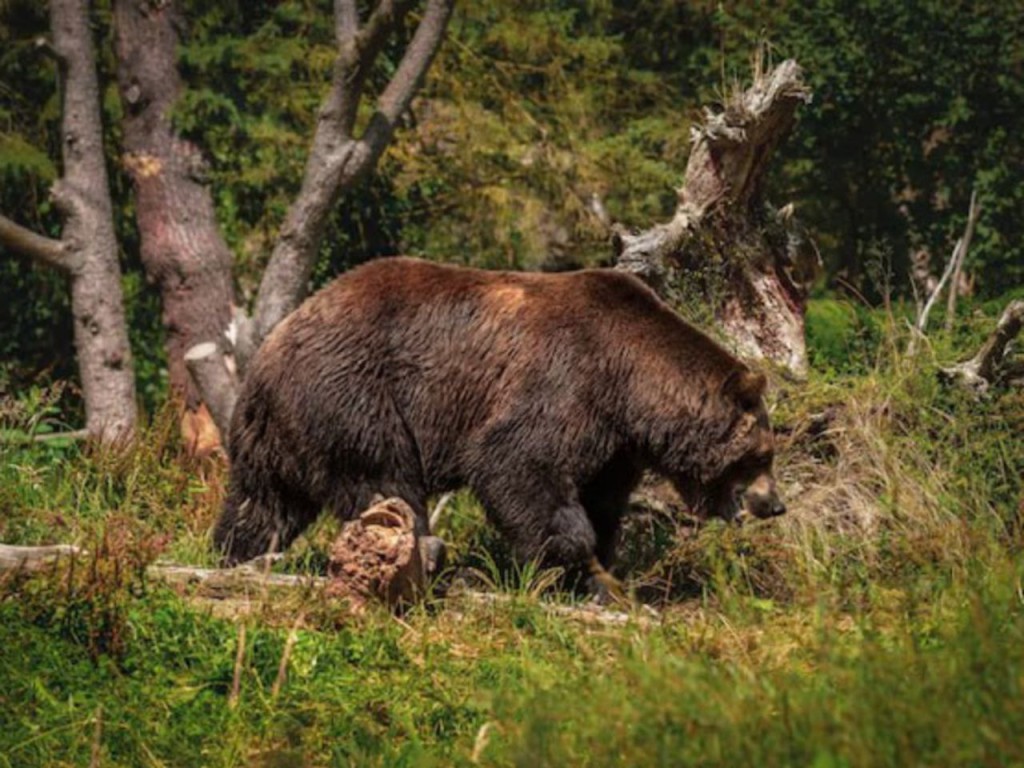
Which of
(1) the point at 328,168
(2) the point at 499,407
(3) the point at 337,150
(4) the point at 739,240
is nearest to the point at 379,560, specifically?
(2) the point at 499,407

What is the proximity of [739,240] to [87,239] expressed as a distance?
5.21 m

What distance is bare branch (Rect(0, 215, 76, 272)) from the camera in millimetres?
13062

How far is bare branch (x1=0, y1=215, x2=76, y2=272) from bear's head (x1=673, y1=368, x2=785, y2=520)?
6.24 m

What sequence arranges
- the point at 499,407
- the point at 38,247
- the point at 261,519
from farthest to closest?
1. the point at 38,247
2. the point at 261,519
3. the point at 499,407

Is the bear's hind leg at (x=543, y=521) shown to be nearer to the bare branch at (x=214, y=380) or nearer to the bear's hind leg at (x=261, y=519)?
the bear's hind leg at (x=261, y=519)

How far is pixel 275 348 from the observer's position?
8852 mm

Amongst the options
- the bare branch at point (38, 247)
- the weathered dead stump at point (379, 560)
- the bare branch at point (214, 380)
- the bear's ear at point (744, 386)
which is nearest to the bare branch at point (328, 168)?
the bare branch at point (214, 380)

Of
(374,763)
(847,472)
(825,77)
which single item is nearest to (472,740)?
(374,763)

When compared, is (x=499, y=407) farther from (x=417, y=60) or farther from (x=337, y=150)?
(x=417, y=60)

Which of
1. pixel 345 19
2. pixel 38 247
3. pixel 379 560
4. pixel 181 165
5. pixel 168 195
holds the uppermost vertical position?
pixel 345 19

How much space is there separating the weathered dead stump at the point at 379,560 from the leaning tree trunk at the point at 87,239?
A: 619cm

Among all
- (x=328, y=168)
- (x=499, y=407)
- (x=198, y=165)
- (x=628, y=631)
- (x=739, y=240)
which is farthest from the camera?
(x=198, y=165)

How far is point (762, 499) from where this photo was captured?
8.78m

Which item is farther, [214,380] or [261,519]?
[214,380]
